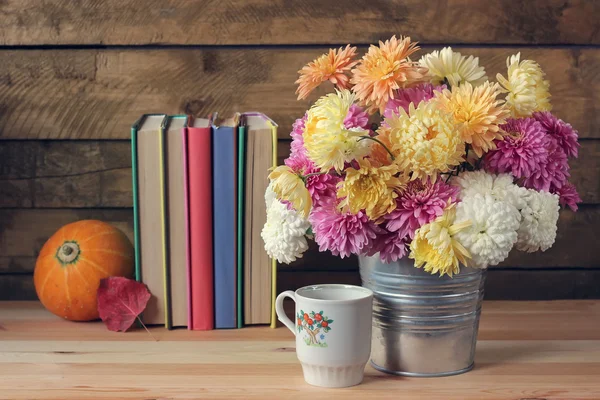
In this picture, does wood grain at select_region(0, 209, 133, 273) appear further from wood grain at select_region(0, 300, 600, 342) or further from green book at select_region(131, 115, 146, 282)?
green book at select_region(131, 115, 146, 282)

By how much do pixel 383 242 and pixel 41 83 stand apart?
0.72 metres

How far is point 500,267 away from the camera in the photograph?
4.37ft

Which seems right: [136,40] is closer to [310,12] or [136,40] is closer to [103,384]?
[310,12]

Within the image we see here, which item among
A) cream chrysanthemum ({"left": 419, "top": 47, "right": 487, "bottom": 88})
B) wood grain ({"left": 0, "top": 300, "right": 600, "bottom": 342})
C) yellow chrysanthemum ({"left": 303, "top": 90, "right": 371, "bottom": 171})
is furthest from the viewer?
wood grain ({"left": 0, "top": 300, "right": 600, "bottom": 342})

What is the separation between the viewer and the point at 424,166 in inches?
31.7

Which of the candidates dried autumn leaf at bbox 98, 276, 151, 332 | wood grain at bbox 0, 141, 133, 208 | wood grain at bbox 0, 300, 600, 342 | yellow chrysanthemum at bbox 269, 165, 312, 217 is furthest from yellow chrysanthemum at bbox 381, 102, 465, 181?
wood grain at bbox 0, 141, 133, 208

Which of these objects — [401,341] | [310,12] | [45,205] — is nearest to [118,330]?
[45,205]

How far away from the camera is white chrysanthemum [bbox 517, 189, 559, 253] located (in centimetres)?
86

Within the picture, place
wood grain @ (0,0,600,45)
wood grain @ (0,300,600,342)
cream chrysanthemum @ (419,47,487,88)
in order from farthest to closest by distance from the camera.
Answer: wood grain @ (0,0,600,45) → wood grain @ (0,300,600,342) → cream chrysanthemum @ (419,47,487,88)

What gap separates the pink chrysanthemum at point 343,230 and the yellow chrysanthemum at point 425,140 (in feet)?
0.25

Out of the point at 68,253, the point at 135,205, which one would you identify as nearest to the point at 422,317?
the point at 135,205

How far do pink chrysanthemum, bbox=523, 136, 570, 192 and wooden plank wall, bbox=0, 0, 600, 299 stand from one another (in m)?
0.42

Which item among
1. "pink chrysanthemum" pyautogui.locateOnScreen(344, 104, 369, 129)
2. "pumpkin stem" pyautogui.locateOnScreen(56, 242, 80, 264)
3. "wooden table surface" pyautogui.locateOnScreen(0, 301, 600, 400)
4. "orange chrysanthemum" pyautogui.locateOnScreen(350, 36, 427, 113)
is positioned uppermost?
"orange chrysanthemum" pyautogui.locateOnScreen(350, 36, 427, 113)

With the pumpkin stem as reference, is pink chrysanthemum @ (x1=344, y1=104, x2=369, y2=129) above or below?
above
